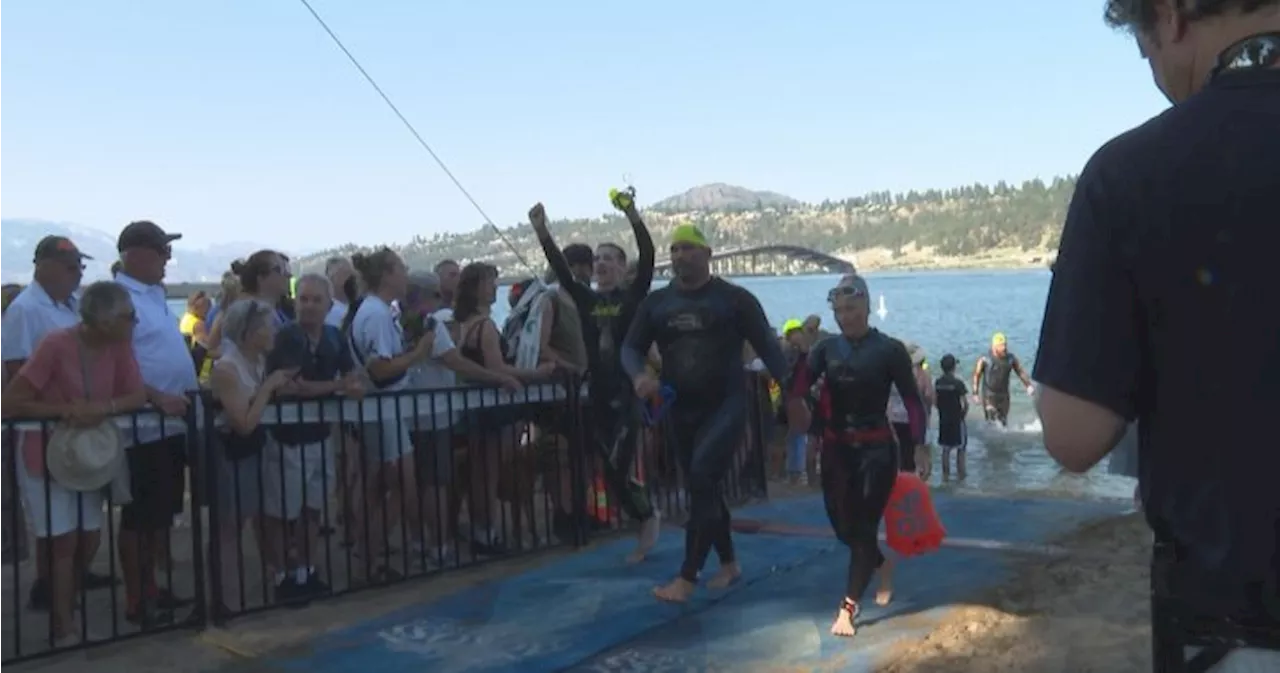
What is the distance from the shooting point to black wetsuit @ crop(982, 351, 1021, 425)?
18078 mm

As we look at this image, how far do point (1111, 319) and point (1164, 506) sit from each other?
10.3 inches

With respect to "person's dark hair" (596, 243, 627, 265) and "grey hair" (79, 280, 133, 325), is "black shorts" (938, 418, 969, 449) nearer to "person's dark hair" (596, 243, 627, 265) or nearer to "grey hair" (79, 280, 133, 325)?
"person's dark hair" (596, 243, 627, 265)

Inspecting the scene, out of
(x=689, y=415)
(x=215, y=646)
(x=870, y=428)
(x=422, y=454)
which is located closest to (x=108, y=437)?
(x=215, y=646)

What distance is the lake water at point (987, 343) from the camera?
54.4 ft

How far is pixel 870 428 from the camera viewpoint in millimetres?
6137

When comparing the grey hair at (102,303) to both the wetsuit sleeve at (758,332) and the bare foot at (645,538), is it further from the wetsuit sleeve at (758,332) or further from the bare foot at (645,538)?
the bare foot at (645,538)

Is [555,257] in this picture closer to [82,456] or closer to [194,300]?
[82,456]

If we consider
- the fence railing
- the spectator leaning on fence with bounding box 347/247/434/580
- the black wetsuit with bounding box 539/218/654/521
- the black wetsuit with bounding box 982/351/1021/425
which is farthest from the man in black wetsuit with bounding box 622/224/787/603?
the black wetsuit with bounding box 982/351/1021/425

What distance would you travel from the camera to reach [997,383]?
717 inches

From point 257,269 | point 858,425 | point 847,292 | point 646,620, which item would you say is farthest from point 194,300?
point 858,425

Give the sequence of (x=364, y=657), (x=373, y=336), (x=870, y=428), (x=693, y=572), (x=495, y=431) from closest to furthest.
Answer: (x=364, y=657) → (x=870, y=428) → (x=693, y=572) → (x=373, y=336) → (x=495, y=431)

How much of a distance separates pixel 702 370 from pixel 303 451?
2224 millimetres

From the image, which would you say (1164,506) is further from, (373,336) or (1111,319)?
(373,336)

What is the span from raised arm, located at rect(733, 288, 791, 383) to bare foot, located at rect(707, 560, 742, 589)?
112 centimetres
